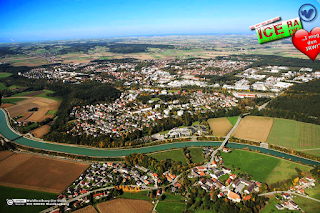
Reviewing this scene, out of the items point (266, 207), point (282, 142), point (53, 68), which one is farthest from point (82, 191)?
point (53, 68)

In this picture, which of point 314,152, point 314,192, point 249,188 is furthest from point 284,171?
point 314,152

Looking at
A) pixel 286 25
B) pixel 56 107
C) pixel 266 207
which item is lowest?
pixel 266 207

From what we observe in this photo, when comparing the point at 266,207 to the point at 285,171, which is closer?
the point at 266,207

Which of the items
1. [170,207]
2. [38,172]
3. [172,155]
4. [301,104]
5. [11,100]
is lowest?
[170,207]

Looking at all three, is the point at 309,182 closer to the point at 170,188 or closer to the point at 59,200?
the point at 170,188

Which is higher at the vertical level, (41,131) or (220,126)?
(41,131)

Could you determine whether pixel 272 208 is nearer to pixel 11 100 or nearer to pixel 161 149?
pixel 161 149
